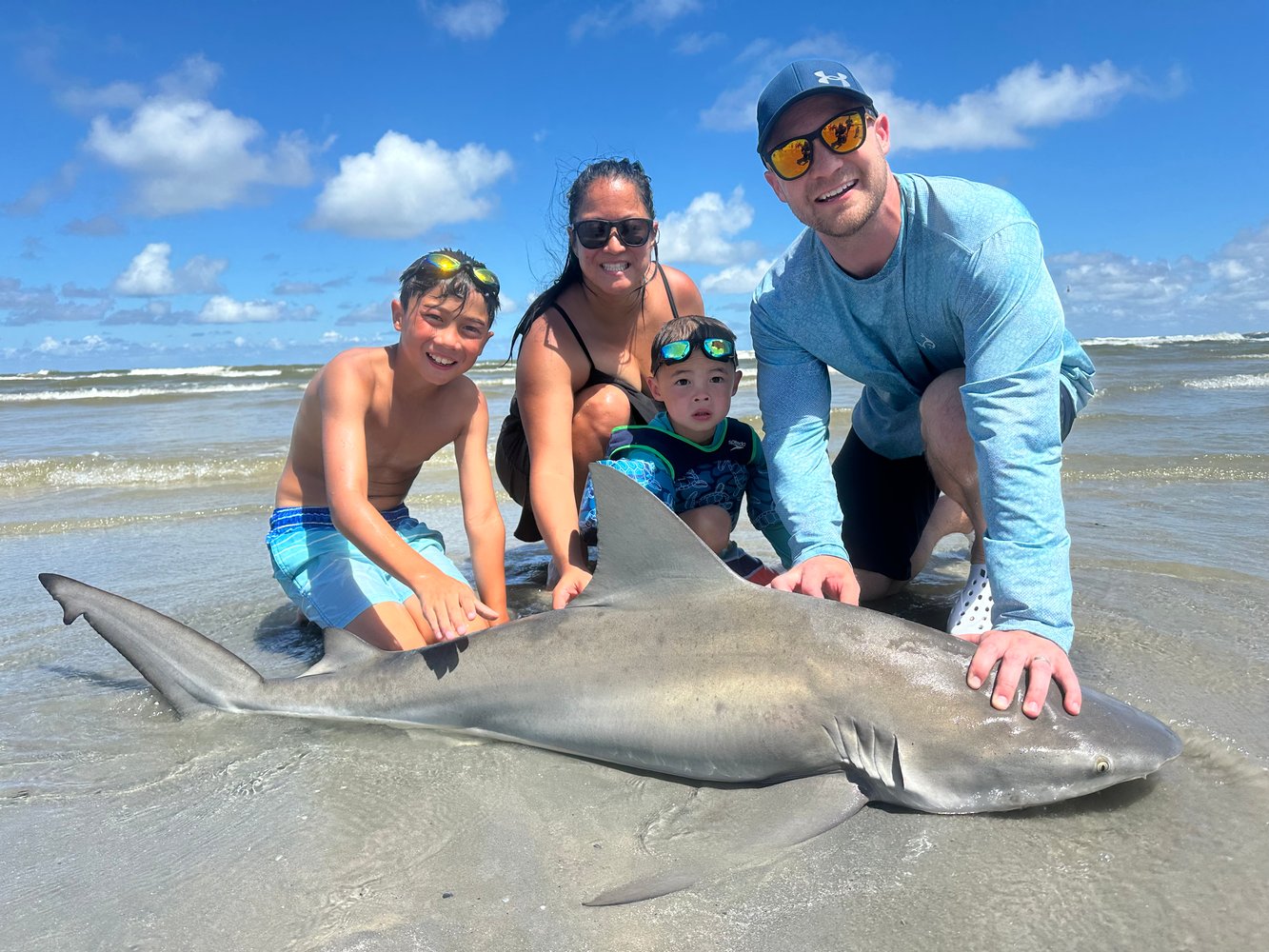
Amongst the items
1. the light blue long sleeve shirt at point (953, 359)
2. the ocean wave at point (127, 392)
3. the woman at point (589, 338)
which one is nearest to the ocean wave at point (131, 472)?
the woman at point (589, 338)

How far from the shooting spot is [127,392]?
27.5 m

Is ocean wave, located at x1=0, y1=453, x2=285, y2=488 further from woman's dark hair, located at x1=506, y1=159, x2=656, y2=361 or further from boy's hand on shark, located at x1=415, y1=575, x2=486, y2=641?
boy's hand on shark, located at x1=415, y1=575, x2=486, y2=641

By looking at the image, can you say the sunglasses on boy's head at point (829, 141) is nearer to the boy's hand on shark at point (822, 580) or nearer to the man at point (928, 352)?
the man at point (928, 352)

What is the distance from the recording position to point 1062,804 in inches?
90.8

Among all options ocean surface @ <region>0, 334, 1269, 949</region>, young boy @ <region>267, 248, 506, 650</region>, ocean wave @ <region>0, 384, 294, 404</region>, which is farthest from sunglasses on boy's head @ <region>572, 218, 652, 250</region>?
ocean wave @ <region>0, 384, 294, 404</region>

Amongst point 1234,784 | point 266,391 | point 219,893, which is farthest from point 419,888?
point 266,391

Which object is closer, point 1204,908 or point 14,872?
point 1204,908

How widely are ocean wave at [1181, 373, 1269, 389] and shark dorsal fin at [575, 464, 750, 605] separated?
16250 mm

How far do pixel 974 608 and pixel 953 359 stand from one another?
3.18 ft

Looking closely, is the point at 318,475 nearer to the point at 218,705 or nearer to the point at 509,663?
the point at 218,705

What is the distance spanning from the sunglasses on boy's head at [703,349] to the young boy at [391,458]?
810 mm

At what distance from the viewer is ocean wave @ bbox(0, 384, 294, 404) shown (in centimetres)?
2484

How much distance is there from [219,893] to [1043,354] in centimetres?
275

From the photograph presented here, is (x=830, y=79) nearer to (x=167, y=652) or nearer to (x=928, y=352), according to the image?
(x=928, y=352)
